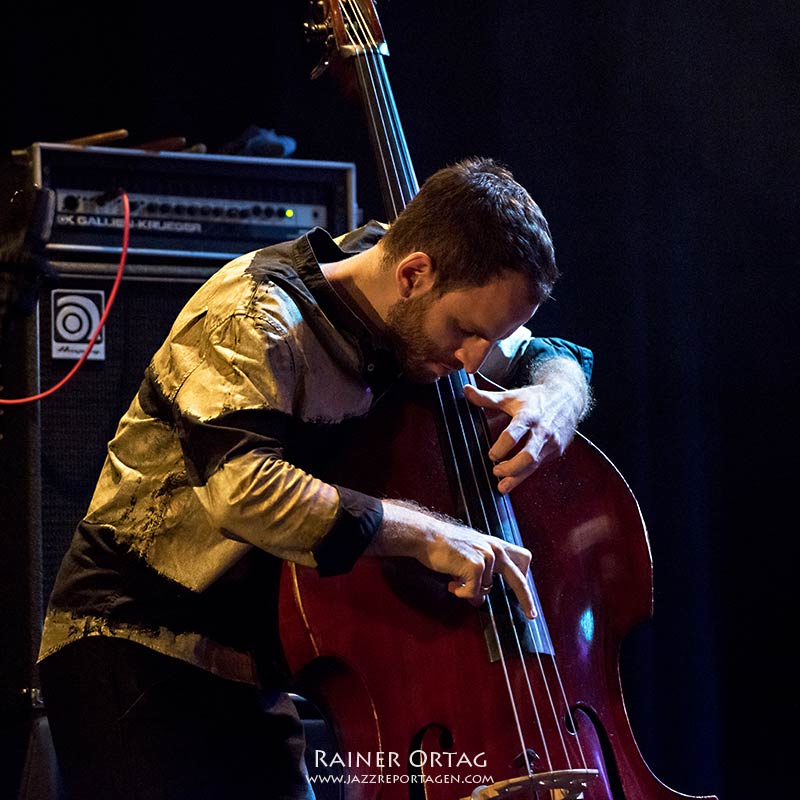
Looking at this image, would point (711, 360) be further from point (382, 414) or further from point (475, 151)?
point (382, 414)

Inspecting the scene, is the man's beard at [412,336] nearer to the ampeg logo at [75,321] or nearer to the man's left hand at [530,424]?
the man's left hand at [530,424]

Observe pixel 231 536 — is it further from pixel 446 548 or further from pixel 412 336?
pixel 412 336

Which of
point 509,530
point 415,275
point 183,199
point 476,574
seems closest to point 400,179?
point 415,275

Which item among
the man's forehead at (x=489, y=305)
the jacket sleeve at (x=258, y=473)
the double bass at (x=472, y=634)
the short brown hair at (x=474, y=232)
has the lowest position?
the double bass at (x=472, y=634)

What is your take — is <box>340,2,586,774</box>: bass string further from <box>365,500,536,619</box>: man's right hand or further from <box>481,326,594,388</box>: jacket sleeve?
<box>481,326,594,388</box>: jacket sleeve

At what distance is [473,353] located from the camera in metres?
1.50

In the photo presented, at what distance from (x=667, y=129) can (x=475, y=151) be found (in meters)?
0.48

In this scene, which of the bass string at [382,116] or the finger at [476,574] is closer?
the finger at [476,574]

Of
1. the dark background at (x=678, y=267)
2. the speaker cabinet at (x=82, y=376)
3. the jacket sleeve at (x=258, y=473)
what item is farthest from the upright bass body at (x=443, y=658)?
the dark background at (x=678, y=267)

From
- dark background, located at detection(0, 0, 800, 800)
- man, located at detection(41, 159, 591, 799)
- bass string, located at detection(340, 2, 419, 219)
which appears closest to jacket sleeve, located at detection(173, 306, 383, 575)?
man, located at detection(41, 159, 591, 799)

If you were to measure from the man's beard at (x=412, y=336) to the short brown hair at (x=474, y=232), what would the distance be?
1.6 inches

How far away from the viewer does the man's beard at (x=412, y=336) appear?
1.50 metres

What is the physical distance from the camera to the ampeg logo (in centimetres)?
227

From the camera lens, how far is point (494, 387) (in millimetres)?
1682
